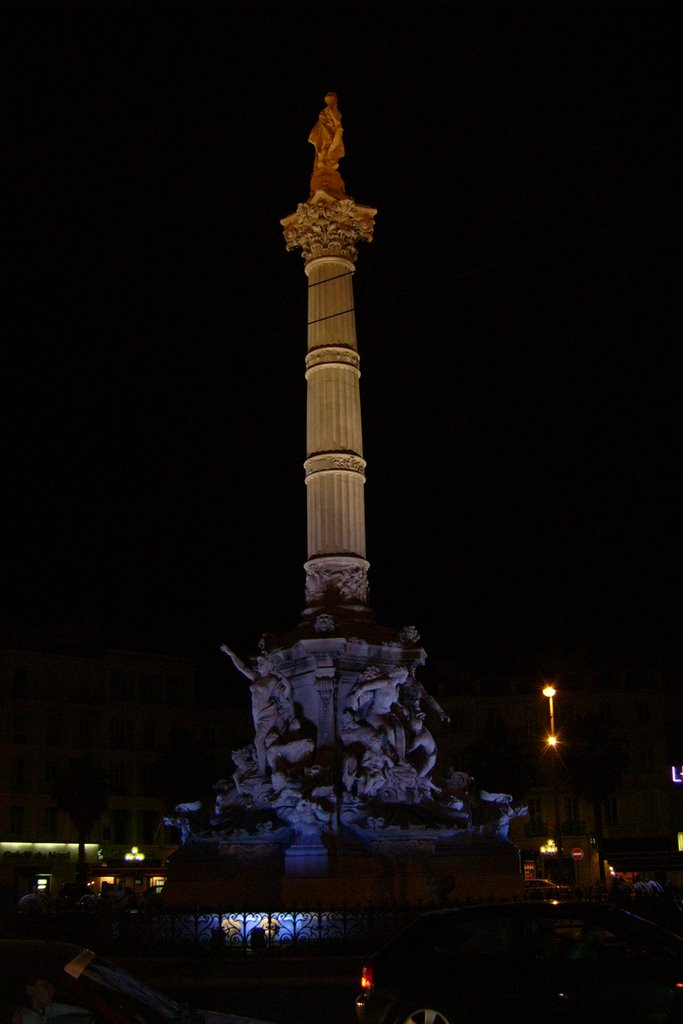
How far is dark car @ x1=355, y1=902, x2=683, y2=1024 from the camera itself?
8.77m

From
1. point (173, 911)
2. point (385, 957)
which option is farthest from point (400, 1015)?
point (173, 911)

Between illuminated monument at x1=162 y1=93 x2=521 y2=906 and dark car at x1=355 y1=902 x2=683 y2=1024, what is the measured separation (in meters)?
9.93

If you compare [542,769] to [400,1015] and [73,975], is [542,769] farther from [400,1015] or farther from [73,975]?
[73,975]

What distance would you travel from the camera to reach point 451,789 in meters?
Answer: 23.3

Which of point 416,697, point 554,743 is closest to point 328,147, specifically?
point 416,697

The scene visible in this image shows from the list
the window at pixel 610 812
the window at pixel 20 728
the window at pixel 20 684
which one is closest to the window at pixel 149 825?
the window at pixel 20 728

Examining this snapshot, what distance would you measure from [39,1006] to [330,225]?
23.7m

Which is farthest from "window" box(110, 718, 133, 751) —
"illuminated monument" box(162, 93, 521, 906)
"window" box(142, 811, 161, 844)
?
"illuminated monument" box(162, 93, 521, 906)

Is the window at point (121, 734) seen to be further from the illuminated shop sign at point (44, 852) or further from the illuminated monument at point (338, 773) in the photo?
the illuminated monument at point (338, 773)

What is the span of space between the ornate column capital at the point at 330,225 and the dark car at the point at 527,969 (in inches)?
799

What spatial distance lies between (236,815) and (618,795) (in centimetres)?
4084

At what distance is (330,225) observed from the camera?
2741 cm

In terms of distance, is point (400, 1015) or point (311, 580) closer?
point (400, 1015)

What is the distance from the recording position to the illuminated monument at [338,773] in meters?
21.0
